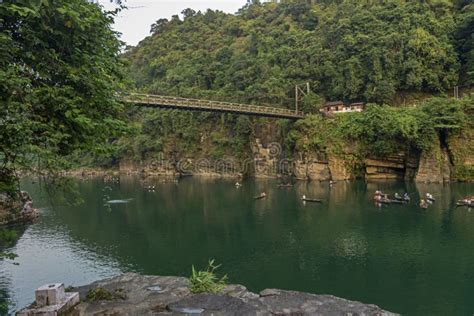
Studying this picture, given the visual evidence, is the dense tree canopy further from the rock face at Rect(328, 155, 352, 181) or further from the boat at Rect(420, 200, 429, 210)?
the rock face at Rect(328, 155, 352, 181)

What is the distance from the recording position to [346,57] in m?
44.1

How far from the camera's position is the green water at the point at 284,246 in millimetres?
13320

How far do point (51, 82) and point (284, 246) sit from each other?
14.2 meters

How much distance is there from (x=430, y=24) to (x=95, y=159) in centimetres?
5376

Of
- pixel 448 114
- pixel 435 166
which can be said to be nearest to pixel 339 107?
pixel 448 114

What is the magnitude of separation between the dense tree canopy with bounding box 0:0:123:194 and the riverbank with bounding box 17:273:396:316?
96.1 inches

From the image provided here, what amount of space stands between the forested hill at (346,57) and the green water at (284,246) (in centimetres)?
1408

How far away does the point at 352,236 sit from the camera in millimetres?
19469

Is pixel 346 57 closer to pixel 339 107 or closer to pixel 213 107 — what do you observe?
pixel 339 107

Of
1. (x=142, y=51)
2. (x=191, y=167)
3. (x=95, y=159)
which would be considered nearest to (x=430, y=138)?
(x=191, y=167)

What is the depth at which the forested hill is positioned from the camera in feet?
132

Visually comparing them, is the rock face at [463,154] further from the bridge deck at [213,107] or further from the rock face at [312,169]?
the bridge deck at [213,107]

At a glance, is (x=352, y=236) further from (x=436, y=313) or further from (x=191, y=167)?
(x=191, y=167)

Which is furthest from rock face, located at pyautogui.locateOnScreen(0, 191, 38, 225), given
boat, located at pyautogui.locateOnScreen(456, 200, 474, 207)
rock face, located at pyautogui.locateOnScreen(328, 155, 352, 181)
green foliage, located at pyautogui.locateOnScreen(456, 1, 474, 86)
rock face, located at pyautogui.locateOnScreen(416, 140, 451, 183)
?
green foliage, located at pyautogui.locateOnScreen(456, 1, 474, 86)
